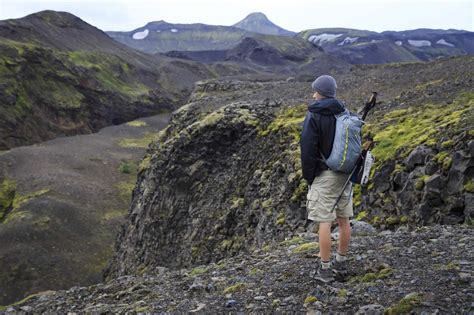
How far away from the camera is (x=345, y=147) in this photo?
26.1 feet

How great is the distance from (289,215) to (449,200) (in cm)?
592

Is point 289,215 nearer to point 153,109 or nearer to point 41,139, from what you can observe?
point 41,139

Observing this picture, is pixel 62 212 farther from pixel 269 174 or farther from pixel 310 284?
pixel 310 284

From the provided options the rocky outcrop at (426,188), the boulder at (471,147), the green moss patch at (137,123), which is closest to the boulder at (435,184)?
the rocky outcrop at (426,188)

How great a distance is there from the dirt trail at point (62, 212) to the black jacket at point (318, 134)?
29.7 metres

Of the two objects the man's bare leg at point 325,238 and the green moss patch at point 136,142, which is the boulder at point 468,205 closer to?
the man's bare leg at point 325,238

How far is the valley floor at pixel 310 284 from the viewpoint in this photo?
6949 mm

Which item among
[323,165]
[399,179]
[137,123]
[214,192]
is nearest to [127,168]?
[137,123]

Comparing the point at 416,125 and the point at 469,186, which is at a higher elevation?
the point at 416,125

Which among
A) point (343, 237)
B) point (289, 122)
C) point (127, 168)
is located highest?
point (289, 122)

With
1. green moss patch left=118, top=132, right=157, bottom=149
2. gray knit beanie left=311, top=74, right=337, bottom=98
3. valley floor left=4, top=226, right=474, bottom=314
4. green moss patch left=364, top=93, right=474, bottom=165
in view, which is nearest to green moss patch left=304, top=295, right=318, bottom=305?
valley floor left=4, top=226, right=474, bottom=314

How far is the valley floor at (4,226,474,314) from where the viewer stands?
6.95 m

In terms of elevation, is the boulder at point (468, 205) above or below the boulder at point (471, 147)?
below

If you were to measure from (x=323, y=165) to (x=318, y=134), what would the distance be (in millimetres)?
556
